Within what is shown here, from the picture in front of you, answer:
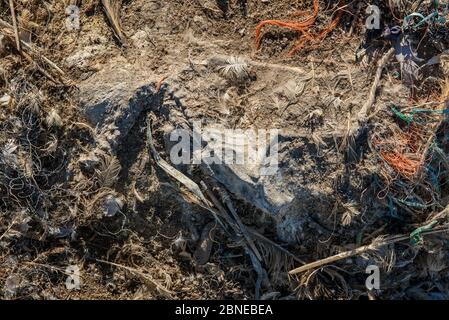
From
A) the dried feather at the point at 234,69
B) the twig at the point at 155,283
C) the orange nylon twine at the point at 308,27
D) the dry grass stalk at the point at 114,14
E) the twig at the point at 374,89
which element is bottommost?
the twig at the point at 155,283

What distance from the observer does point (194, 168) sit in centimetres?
255

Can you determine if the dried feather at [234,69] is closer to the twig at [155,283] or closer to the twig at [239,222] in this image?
the twig at [239,222]

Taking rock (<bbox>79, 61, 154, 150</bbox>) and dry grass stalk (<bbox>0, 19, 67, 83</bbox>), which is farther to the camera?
dry grass stalk (<bbox>0, 19, 67, 83</bbox>)

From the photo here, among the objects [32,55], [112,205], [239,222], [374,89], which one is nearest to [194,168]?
[239,222]

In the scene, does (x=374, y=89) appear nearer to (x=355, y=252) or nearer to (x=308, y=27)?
(x=308, y=27)

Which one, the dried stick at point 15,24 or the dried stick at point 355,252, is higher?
the dried stick at point 15,24

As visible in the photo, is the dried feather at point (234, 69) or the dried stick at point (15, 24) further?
the dried stick at point (15, 24)

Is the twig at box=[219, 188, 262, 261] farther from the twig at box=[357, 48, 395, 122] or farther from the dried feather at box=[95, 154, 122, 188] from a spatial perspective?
the twig at box=[357, 48, 395, 122]

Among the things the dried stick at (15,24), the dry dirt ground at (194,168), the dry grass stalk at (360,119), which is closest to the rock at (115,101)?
the dry dirt ground at (194,168)

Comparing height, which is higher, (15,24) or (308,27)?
(15,24)

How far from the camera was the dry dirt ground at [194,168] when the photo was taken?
257cm

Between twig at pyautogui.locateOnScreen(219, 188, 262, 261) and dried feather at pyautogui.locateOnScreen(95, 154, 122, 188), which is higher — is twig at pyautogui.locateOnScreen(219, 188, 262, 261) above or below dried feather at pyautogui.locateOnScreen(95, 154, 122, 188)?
below

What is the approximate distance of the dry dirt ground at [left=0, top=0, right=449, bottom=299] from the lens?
257 cm

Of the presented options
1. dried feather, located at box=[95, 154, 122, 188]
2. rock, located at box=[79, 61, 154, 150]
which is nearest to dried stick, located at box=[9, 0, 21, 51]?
rock, located at box=[79, 61, 154, 150]
